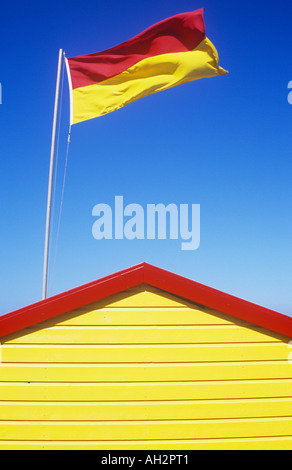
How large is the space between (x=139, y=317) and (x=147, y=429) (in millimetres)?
1207

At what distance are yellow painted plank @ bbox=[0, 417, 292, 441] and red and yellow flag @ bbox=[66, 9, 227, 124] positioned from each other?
572 cm

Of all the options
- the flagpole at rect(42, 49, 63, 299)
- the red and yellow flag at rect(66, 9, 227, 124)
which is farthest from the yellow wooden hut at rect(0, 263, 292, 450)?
the red and yellow flag at rect(66, 9, 227, 124)

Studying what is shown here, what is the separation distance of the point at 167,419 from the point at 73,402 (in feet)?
3.48

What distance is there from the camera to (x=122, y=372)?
3684mm

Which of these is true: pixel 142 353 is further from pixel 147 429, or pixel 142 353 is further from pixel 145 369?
pixel 147 429

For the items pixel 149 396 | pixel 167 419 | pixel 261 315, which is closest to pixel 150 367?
pixel 149 396

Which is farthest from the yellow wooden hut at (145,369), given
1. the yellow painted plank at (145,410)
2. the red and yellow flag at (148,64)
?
the red and yellow flag at (148,64)

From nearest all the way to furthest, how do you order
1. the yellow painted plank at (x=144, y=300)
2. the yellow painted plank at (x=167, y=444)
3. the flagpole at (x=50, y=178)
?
the yellow painted plank at (x=167, y=444) → the yellow painted plank at (x=144, y=300) → the flagpole at (x=50, y=178)

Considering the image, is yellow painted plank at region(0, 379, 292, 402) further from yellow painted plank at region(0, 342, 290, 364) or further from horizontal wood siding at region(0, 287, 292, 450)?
yellow painted plank at region(0, 342, 290, 364)

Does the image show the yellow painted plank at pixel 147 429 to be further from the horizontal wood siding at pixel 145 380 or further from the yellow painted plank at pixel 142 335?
the yellow painted plank at pixel 142 335

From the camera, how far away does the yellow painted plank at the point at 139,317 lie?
12.3 ft

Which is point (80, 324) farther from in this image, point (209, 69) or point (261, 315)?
point (209, 69)

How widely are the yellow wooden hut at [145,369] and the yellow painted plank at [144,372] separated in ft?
0.04

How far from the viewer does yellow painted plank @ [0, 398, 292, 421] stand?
3.58m
